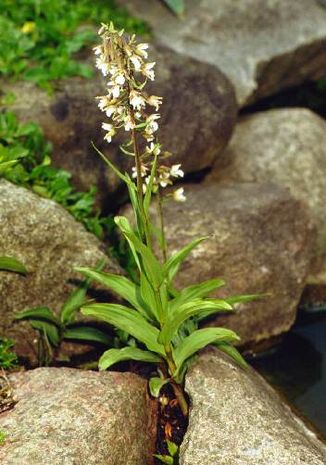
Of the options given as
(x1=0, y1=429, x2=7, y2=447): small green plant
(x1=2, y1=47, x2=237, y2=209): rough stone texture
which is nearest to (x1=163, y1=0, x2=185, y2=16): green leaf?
(x1=2, y1=47, x2=237, y2=209): rough stone texture

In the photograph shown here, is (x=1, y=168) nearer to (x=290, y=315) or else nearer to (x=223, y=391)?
(x=223, y=391)

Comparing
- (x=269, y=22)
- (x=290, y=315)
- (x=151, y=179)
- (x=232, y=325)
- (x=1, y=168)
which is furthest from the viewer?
(x=269, y=22)

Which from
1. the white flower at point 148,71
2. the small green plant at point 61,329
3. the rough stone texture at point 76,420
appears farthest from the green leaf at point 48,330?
the white flower at point 148,71

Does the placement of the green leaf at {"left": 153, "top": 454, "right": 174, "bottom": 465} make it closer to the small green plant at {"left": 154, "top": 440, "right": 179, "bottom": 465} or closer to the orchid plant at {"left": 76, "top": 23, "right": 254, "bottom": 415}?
the small green plant at {"left": 154, "top": 440, "right": 179, "bottom": 465}

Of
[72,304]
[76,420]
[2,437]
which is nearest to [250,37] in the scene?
[72,304]

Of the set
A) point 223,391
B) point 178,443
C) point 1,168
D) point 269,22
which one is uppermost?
point 269,22

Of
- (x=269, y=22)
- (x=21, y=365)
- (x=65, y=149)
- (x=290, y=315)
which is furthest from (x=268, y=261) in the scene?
(x=269, y=22)

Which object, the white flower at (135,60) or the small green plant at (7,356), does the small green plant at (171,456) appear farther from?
the white flower at (135,60)
